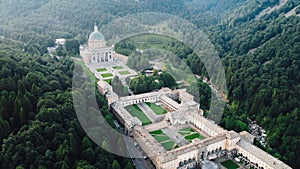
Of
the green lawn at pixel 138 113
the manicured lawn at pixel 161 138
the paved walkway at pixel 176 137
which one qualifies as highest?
the green lawn at pixel 138 113

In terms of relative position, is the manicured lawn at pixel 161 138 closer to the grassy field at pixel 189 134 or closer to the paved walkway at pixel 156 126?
the paved walkway at pixel 156 126

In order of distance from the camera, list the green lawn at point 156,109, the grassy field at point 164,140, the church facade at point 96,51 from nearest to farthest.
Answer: the grassy field at point 164,140
the green lawn at point 156,109
the church facade at point 96,51

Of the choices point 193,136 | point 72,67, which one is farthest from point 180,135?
point 72,67

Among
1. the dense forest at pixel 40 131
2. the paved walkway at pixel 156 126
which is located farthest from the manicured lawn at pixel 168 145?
the dense forest at pixel 40 131

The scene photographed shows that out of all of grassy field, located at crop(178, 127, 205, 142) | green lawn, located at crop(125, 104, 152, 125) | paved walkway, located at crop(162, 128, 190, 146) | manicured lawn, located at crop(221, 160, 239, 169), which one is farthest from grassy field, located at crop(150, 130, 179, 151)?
manicured lawn, located at crop(221, 160, 239, 169)

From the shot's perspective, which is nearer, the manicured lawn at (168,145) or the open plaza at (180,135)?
the open plaza at (180,135)

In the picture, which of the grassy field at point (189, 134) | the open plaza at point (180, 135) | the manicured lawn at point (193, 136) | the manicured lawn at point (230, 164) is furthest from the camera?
the grassy field at point (189, 134)

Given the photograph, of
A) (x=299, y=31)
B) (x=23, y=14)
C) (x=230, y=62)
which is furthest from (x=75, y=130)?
(x=23, y=14)
